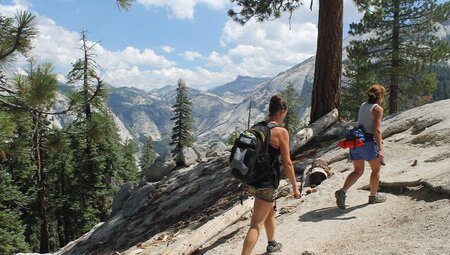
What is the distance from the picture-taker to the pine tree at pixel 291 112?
162 feet

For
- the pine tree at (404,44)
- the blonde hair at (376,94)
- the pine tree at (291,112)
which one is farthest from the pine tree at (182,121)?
the blonde hair at (376,94)

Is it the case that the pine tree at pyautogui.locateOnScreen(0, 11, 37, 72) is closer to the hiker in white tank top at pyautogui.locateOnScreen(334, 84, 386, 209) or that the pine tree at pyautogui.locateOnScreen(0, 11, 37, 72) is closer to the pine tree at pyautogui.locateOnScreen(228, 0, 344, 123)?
the hiker in white tank top at pyautogui.locateOnScreen(334, 84, 386, 209)

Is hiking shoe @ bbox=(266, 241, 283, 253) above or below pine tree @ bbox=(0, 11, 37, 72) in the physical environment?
below

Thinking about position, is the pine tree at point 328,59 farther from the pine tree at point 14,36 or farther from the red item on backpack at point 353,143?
the pine tree at point 14,36

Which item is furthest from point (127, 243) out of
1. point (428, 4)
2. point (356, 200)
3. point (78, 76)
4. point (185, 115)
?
point (185, 115)

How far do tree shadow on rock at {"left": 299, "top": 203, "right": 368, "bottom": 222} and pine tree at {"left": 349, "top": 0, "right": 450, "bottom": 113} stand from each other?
702 inches

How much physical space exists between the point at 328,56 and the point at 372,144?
6079 millimetres

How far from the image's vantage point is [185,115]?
153 feet

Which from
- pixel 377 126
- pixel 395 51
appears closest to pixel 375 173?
pixel 377 126

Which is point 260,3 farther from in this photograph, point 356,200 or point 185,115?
point 185,115

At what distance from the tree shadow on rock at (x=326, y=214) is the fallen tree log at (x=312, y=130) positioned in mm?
3971

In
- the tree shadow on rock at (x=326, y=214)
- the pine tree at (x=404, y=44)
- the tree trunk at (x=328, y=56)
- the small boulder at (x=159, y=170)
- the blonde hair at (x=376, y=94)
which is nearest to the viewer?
the blonde hair at (x=376, y=94)

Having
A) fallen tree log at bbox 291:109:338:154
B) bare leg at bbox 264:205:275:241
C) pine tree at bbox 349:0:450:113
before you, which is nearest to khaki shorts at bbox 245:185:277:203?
bare leg at bbox 264:205:275:241

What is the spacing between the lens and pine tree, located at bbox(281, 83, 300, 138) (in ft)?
162
